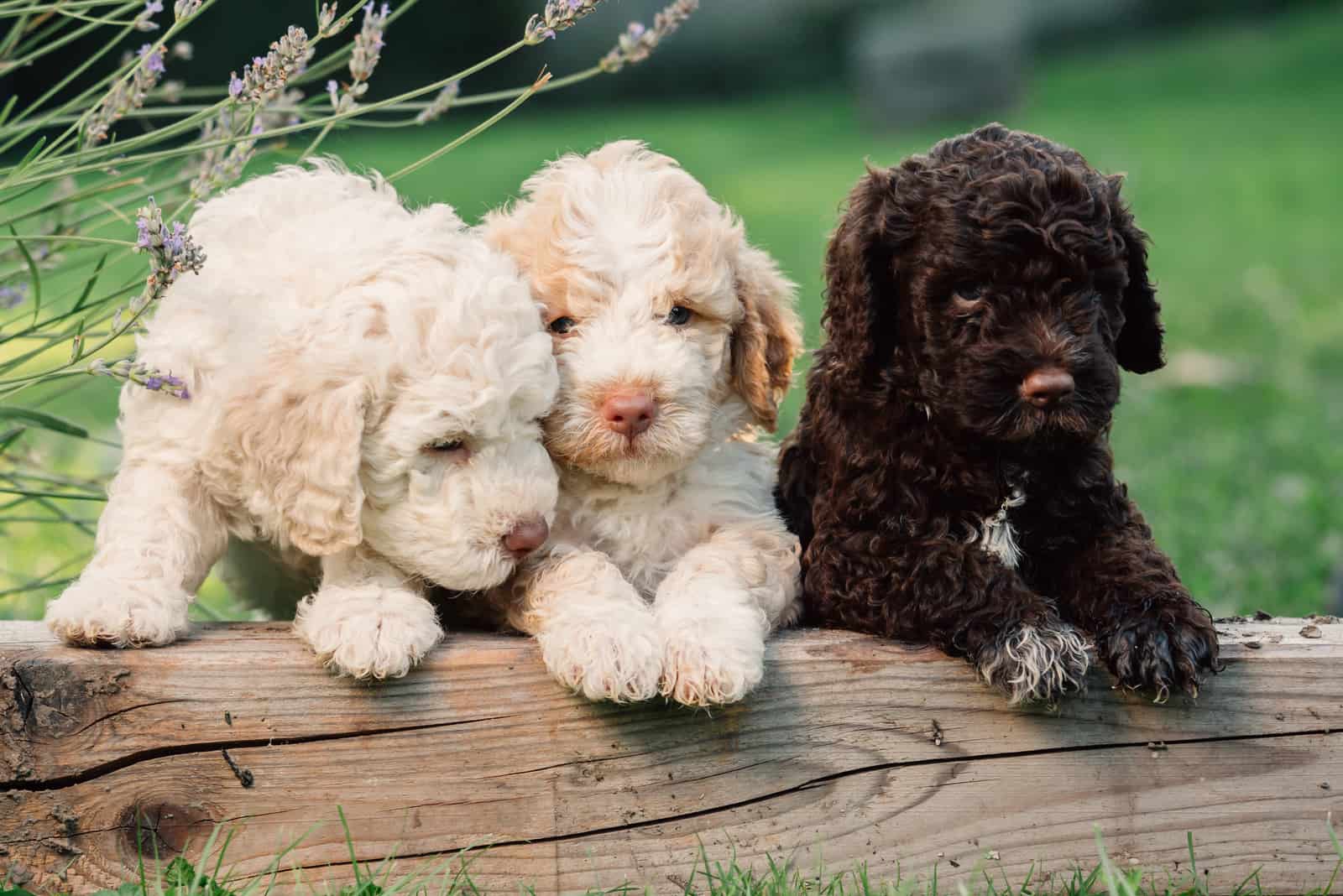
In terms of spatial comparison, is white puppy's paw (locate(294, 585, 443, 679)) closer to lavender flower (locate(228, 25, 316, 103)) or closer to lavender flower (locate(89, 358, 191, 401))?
lavender flower (locate(89, 358, 191, 401))

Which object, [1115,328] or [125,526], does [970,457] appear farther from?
[125,526]

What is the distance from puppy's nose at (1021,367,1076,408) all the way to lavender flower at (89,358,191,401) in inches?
75.8

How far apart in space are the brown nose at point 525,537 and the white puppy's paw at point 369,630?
28cm

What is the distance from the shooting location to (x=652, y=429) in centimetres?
338

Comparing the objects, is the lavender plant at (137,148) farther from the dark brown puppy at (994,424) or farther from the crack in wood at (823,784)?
the crack in wood at (823,784)

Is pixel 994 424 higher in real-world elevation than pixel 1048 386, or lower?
lower

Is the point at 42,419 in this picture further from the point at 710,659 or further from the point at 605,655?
the point at 710,659

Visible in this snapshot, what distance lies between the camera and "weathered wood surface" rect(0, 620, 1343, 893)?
3275 mm

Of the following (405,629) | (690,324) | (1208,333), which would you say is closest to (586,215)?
(690,324)

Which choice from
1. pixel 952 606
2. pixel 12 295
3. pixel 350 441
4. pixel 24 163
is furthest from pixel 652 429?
pixel 12 295

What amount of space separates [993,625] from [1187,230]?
1327 centimetres

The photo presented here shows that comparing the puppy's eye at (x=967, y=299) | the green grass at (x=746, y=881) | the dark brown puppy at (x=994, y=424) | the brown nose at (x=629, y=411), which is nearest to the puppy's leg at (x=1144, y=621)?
the dark brown puppy at (x=994, y=424)

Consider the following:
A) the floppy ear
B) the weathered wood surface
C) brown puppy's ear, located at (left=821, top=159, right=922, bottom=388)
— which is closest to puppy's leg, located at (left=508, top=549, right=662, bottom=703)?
the weathered wood surface

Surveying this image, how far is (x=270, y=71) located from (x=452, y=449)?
97 cm
